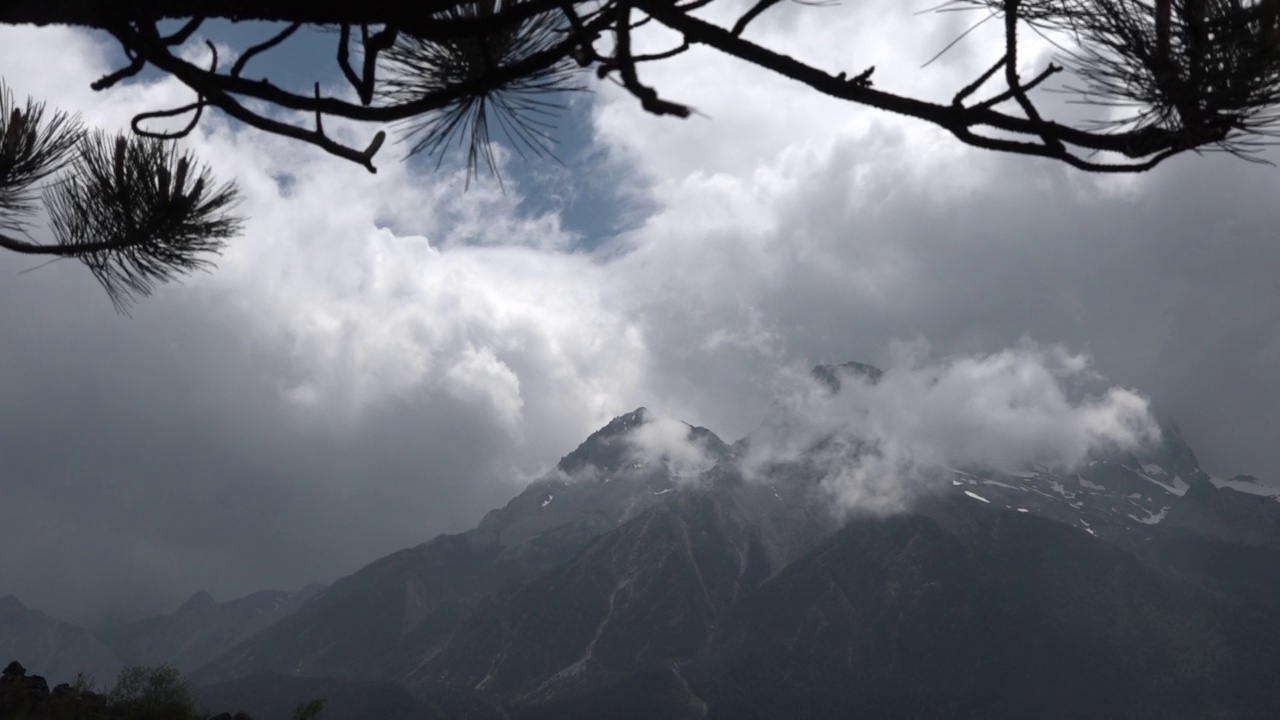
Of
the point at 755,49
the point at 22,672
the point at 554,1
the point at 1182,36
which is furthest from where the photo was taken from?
the point at 22,672

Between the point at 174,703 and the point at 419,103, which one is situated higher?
the point at 419,103

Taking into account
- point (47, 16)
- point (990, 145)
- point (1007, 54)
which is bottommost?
point (990, 145)

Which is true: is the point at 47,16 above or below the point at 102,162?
below

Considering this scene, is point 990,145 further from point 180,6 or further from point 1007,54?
point 180,6

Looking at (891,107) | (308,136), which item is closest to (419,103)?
(308,136)

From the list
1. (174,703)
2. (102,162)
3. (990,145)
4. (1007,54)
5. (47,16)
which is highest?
(102,162)

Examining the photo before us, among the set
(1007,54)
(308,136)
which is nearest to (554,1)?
(308,136)

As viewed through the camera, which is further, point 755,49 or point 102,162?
point 102,162

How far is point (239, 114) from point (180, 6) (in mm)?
538

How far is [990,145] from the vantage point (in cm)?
397

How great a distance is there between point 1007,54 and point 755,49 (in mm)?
1187

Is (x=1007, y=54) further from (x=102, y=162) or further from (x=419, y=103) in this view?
(x=102, y=162)

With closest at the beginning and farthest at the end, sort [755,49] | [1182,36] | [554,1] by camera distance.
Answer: [755,49] < [554,1] < [1182,36]

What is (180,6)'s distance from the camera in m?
4.20
